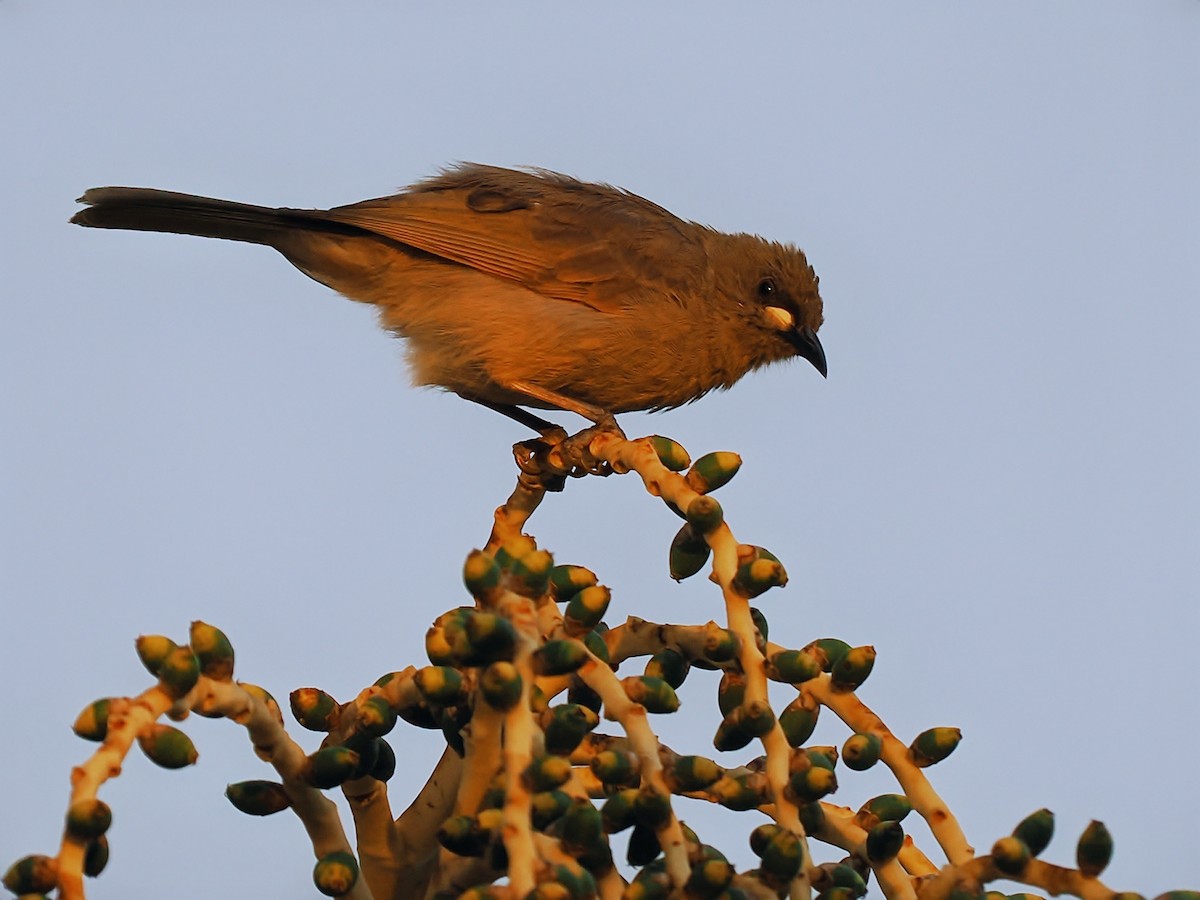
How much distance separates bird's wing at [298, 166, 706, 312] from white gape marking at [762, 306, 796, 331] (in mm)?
301

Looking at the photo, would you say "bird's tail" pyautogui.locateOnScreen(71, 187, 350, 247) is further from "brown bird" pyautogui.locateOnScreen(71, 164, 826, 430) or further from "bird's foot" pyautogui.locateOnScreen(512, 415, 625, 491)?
"bird's foot" pyautogui.locateOnScreen(512, 415, 625, 491)

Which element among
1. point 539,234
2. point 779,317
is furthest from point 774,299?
point 539,234

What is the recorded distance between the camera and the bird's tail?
485cm

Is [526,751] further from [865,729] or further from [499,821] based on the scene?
[865,729]

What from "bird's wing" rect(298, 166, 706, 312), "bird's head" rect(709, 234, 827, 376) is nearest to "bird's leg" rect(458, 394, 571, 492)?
"bird's wing" rect(298, 166, 706, 312)

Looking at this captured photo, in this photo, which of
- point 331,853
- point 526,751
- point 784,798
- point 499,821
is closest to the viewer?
point 526,751

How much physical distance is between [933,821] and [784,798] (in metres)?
0.23

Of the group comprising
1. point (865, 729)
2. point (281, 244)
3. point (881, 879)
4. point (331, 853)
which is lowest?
point (331, 853)

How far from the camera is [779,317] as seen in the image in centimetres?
555

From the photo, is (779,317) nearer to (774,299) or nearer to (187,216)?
(774,299)

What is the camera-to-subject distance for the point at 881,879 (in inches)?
85.0

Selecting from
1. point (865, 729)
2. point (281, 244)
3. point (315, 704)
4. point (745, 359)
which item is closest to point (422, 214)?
point (281, 244)

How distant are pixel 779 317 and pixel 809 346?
0.16 metres

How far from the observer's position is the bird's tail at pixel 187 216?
4852 millimetres
